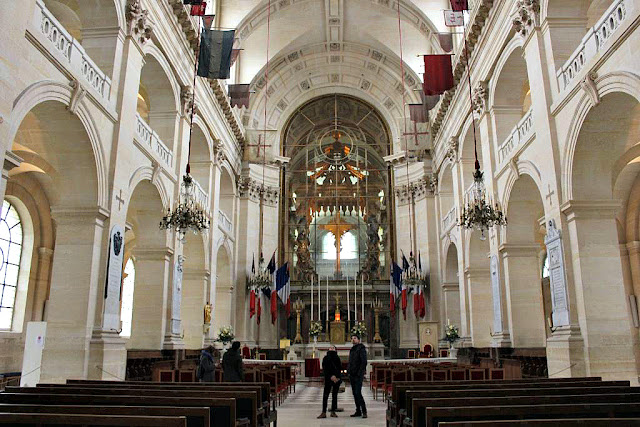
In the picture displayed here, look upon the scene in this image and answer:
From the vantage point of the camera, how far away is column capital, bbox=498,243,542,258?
14594mm

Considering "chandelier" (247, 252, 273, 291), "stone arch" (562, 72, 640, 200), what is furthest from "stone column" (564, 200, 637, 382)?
"chandelier" (247, 252, 273, 291)

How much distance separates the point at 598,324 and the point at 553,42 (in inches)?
237

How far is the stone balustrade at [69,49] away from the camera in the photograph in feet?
30.0

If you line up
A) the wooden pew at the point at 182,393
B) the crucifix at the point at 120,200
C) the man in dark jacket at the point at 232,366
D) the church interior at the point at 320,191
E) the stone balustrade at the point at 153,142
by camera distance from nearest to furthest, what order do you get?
the wooden pew at the point at 182,393
the man in dark jacket at the point at 232,366
the church interior at the point at 320,191
the crucifix at the point at 120,200
the stone balustrade at the point at 153,142

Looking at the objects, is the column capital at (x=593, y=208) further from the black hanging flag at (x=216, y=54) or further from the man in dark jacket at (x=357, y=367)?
the black hanging flag at (x=216, y=54)

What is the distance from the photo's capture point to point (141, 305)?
566 inches

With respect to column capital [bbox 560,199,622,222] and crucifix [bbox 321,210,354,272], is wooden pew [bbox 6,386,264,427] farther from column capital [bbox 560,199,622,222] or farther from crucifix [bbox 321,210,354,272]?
crucifix [bbox 321,210,354,272]

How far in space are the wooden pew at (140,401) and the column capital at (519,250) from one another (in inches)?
453

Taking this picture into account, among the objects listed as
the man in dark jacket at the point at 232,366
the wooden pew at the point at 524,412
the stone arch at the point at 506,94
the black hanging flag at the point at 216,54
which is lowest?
the wooden pew at the point at 524,412

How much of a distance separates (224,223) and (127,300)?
16.3 ft

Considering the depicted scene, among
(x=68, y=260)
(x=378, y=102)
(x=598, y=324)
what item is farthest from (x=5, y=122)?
(x=378, y=102)

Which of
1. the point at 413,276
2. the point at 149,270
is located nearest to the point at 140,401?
the point at 149,270

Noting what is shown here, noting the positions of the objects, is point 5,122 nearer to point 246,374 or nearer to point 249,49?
point 246,374

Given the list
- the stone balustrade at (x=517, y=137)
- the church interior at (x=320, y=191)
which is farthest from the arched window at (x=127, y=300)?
the stone balustrade at (x=517, y=137)
